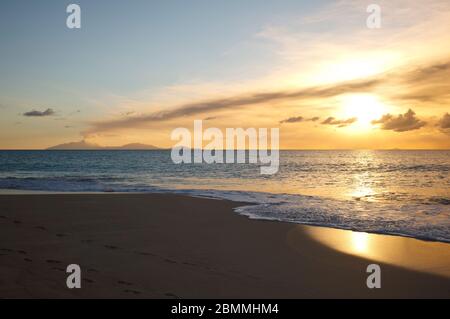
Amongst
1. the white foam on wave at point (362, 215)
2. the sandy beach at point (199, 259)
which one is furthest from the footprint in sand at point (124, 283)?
the white foam on wave at point (362, 215)

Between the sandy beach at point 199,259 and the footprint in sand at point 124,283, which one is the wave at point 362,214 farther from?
the footprint in sand at point 124,283

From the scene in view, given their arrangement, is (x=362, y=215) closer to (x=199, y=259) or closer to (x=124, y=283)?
(x=199, y=259)

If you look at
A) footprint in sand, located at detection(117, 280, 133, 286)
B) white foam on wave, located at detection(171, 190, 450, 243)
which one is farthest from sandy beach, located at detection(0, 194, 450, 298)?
white foam on wave, located at detection(171, 190, 450, 243)

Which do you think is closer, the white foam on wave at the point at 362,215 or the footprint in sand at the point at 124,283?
the footprint in sand at the point at 124,283

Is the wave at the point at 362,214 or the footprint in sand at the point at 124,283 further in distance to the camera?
the wave at the point at 362,214

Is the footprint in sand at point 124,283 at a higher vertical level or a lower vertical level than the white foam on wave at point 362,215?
higher

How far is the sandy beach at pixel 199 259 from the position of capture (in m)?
6.50

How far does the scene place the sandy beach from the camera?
21.3 ft

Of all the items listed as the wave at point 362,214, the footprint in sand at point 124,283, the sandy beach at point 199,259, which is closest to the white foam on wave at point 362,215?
the wave at point 362,214

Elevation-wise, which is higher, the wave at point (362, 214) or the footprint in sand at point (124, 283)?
the footprint in sand at point (124, 283)

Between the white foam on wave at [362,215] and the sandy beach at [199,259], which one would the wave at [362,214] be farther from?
the sandy beach at [199,259]

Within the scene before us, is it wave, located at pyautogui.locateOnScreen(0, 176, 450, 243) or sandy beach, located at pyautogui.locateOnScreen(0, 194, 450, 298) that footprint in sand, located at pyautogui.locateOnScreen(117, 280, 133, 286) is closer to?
sandy beach, located at pyautogui.locateOnScreen(0, 194, 450, 298)
